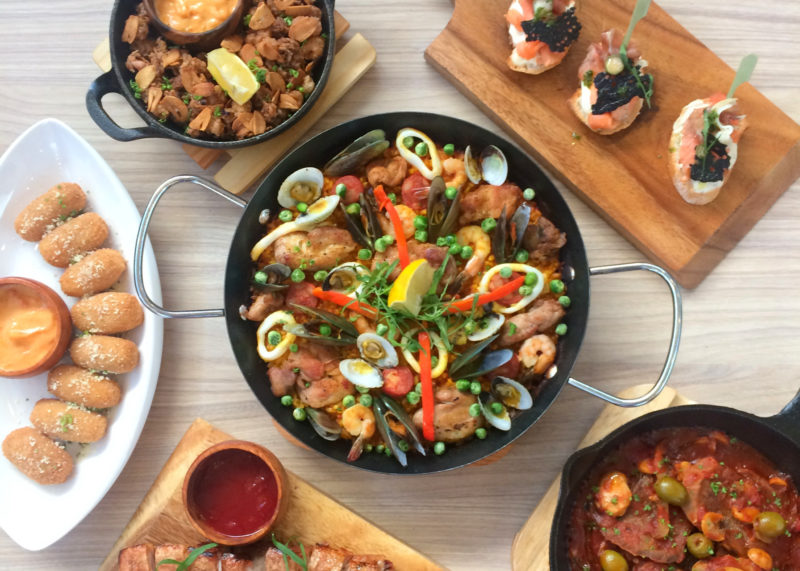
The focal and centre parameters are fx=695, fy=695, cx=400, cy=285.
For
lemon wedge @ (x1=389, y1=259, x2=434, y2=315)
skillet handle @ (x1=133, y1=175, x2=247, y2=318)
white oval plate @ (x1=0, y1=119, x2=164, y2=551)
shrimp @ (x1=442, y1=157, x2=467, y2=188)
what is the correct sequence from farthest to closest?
white oval plate @ (x1=0, y1=119, x2=164, y2=551)
shrimp @ (x1=442, y1=157, x2=467, y2=188)
skillet handle @ (x1=133, y1=175, x2=247, y2=318)
lemon wedge @ (x1=389, y1=259, x2=434, y2=315)

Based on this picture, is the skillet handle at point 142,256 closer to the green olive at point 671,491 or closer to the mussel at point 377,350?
the mussel at point 377,350

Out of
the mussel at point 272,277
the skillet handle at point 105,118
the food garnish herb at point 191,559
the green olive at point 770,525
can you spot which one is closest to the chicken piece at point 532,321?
the mussel at point 272,277

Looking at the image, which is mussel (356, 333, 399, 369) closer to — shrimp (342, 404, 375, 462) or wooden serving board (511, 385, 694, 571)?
shrimp (342, 404, 375, 462)

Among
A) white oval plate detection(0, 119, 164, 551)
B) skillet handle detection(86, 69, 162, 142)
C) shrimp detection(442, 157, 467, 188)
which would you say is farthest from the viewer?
white oval plate detection(0, 119, 164, 551)

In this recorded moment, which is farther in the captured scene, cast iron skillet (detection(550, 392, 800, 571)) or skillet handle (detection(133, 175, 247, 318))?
skillet handle (detection(133, 175, 247, 318))

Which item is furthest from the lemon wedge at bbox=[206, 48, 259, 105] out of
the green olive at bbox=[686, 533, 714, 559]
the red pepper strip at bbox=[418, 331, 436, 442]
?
the green olive at bbox=[686, 533, 714, 559]

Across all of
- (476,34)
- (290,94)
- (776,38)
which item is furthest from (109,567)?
(776,38)

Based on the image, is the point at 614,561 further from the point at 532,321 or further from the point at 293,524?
the point at 293,524
